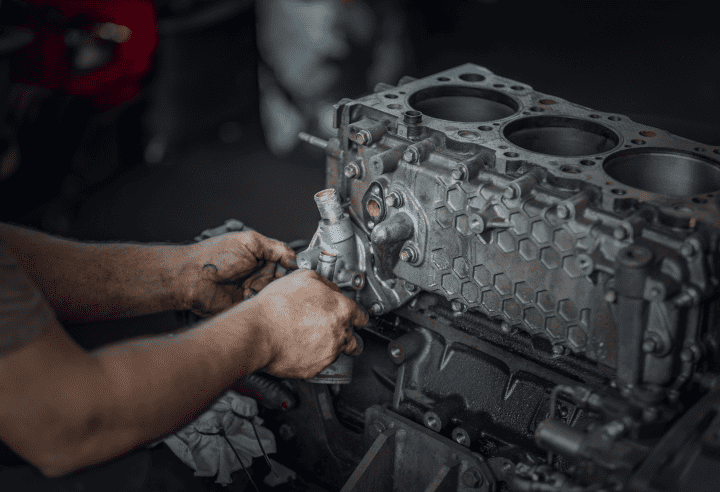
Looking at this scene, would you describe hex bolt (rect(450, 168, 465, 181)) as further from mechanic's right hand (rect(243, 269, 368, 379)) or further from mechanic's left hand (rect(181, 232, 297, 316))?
mechanic's left hand (rect(181, 232, 297, 316))

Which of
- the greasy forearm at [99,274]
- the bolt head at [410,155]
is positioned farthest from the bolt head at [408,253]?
the greasy forearm at [99,274]

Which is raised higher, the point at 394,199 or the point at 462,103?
the point at 462,103

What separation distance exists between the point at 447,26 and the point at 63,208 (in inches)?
111

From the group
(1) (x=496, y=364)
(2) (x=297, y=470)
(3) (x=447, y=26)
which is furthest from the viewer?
(3) (x=447, y=26)

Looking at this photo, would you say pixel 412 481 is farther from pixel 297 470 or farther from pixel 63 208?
pixel 63 208


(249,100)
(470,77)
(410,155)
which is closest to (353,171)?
(410,155)

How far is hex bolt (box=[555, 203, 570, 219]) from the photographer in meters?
1.57

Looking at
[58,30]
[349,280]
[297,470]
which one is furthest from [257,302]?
[58,30]

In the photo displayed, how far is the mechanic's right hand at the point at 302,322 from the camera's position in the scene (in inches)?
71.0

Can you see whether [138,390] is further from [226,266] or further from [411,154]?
[411,154]

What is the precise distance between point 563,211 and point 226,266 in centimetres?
105

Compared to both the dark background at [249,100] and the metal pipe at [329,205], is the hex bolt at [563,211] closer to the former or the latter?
the metal pipe at [329,205]

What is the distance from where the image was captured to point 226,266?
215 centimetres

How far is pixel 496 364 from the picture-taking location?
2.00 metres
